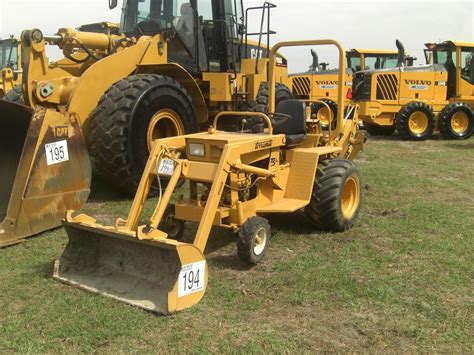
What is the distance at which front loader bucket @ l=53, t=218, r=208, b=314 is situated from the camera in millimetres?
3420

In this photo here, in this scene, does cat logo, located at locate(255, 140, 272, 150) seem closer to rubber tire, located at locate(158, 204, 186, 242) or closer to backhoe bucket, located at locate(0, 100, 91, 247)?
rubber tire, located at locate(158, 204, 186, 242)

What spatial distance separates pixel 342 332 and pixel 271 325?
1.46ft

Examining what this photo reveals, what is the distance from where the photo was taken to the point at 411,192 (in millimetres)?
6961

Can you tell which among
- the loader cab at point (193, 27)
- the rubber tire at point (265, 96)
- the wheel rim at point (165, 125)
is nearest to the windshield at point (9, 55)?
the loader cab at point (193, 27)

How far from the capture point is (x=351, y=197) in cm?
542

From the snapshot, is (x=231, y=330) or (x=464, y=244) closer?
(x=231, y=330)

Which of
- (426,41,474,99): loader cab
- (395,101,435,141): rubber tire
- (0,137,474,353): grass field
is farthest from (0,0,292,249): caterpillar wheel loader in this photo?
(426,41,474,99): loader cab

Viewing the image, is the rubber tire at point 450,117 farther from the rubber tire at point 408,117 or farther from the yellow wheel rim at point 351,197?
the yellow wheel rim at point 351,197

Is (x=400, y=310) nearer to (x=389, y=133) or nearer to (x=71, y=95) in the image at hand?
(x=71, y=95)

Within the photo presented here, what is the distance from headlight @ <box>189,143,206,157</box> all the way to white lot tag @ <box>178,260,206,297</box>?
3.79ft

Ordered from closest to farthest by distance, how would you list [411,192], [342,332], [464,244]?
[342,332] → [464,244] → [411,192]

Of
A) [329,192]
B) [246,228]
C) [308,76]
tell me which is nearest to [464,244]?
[329,192]

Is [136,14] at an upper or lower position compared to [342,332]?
upper

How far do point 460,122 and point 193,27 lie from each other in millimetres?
8908
